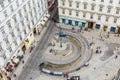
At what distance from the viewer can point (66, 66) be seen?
71562mm

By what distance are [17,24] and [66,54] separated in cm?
2071

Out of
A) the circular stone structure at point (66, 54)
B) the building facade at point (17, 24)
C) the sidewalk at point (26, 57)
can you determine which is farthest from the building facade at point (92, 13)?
the sidewalk at point (26, 57)

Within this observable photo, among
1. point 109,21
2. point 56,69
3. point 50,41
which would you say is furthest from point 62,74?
point 109,21

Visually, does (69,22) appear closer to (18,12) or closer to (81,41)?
(81,41)

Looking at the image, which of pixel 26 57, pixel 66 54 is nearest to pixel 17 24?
pixel 26 57

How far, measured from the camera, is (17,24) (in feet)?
220

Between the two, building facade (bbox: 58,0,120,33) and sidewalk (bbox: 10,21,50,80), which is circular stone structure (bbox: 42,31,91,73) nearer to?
sidewalk (bbox: 10,21,50,80)

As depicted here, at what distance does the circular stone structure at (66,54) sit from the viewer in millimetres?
71438

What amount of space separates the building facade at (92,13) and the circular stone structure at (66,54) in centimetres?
750

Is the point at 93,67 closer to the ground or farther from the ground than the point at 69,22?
closer to the ground

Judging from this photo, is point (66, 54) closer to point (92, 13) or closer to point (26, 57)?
point (26, 57)

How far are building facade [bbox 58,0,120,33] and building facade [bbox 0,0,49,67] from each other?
32.6 ft

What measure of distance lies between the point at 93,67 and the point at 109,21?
20.6 meters

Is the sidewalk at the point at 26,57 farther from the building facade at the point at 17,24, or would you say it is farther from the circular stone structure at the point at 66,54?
the circular stone structure at the point at 66,54
